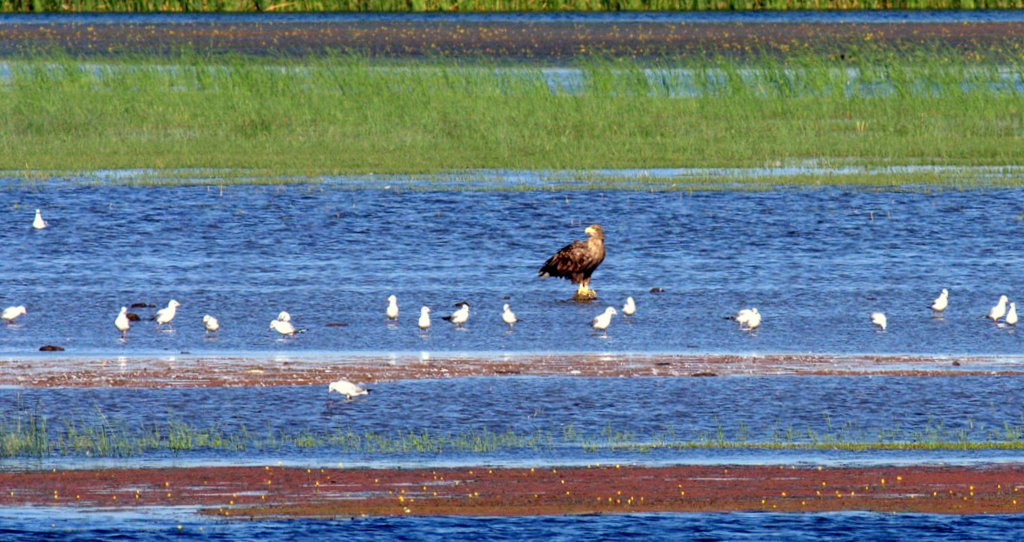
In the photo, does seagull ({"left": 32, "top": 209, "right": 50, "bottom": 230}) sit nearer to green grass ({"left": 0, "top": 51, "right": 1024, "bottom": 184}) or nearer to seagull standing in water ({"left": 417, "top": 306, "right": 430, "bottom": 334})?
green grass ({"left": 0, "top": 51, "right": 1024, "bottom": 184})

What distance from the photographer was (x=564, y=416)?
14188 mm

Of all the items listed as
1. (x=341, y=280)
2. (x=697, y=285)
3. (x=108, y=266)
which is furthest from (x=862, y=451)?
(x=108, y=266)

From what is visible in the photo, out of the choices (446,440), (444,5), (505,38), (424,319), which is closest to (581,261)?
(424,319)

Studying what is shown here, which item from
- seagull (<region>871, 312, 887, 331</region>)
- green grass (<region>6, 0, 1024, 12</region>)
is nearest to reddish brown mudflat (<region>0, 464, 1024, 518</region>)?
seagull (<region>871, 312, 887, 331</region>)

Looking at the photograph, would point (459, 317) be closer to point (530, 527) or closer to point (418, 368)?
point (418, 368)

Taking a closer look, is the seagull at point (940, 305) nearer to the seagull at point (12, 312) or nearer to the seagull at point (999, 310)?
the seagull at point (999, 310)

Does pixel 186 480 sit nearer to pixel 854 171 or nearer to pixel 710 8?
pixel 854 171

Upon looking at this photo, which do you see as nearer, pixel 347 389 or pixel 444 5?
pixel 347 389

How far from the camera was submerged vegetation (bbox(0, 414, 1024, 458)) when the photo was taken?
42.7 ft

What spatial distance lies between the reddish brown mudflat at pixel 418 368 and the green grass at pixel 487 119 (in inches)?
558

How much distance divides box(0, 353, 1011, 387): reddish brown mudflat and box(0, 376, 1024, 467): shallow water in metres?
0.35

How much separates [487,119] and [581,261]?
58.4 feet

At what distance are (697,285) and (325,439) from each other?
917cm

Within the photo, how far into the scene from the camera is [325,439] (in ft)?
43.8
